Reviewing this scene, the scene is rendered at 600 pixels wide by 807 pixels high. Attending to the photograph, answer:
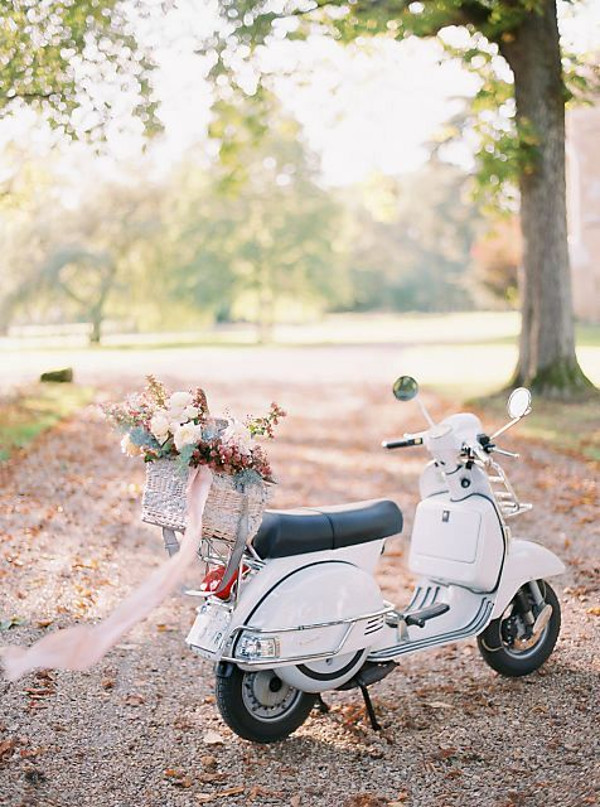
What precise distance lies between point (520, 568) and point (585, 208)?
4022 cm

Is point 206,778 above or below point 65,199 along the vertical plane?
below

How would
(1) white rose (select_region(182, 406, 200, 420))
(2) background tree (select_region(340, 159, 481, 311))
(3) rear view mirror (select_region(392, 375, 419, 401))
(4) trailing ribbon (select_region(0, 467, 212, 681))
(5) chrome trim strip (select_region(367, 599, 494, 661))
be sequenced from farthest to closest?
(2) background tree (select_region(340, 159, 481, 311)), (3) rear view mirror (select_region(392, 375, 419, 401)), (5) chrome trim strip (select_region(367, 599, 494, 661)), (1) white rose (select_region(182, 406, 200, 420)), (4) trailing ribbon (select_region(0, 467, 212, 681))

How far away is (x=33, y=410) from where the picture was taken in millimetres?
17906

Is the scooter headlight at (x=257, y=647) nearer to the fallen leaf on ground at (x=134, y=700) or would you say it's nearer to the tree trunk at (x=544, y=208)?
the fallen leaf on ground at (x=134, y=700)

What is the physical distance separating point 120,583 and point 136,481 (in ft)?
14.0

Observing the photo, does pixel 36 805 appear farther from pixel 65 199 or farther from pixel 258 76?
pixel 65 199

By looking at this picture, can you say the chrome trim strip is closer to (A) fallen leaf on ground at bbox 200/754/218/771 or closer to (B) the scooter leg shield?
(B) the scooter leg shield

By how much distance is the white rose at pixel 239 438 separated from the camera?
4031 millimetres

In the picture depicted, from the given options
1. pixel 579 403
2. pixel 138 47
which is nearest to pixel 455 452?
pixel 138 47

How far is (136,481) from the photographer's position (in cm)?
1130

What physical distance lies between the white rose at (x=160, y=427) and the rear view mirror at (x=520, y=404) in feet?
5.12

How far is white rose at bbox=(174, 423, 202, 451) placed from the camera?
13.1ft

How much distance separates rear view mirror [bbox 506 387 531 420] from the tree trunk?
463 inches

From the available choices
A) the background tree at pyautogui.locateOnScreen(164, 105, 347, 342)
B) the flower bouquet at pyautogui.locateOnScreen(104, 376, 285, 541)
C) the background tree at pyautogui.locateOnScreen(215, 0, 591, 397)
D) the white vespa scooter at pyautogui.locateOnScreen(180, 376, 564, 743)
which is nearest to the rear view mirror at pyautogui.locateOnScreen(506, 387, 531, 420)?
the white vespa scooter at pyautogui.locateOnScreen(180, 376, 564, 743)
